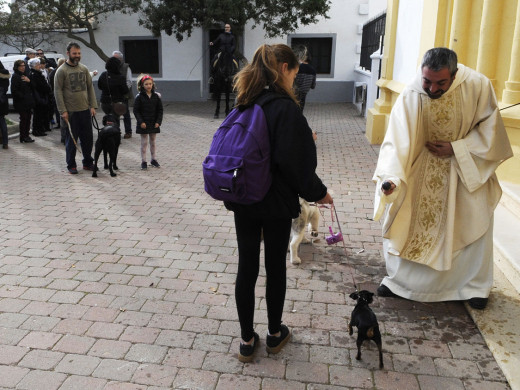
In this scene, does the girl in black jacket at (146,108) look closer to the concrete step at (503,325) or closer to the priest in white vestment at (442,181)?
the priest in white vestment at (442,181)

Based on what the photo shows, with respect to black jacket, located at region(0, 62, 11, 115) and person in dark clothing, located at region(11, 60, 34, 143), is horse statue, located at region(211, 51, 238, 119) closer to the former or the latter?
person in dark clothing, located at region(11, 60, 34, 143)

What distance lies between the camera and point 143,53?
20.2m

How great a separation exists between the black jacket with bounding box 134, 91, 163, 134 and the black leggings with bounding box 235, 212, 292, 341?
5666mm

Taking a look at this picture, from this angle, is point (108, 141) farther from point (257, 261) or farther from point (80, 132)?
point (257, 261)

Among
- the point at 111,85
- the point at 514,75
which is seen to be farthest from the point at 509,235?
the point at 111,85

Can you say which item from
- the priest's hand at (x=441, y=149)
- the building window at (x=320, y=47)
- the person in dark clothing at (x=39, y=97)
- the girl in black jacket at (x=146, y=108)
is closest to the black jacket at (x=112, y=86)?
the person in dark clothing at (x=39, y=97)

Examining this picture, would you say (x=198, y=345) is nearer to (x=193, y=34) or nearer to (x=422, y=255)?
(x=422, y=255)

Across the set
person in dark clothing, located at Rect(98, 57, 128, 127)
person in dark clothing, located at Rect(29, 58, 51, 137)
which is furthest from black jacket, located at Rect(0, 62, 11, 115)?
person in dark clothing, located at Rect(98, 57, 128, 127)

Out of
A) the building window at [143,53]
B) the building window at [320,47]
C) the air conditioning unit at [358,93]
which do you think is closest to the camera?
the air conditioning unit at [358,93]

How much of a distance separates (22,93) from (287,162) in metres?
9.84

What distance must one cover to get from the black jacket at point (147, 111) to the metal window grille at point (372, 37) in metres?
6.75

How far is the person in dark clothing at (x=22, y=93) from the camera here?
1066cm

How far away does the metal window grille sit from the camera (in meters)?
12.9

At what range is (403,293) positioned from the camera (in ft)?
12.9
